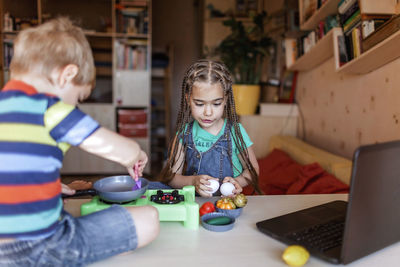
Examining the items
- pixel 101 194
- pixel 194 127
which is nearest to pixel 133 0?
pixel 194 127

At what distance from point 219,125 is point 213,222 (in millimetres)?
678

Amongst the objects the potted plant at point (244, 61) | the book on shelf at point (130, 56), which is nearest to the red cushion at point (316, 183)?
the potted plant at point (244, 61)

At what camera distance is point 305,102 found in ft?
10.0

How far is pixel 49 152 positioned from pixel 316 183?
1547 mm

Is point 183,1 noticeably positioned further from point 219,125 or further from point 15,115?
point 15,115

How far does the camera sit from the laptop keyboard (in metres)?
0.80

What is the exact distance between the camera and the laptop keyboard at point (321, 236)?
80cm

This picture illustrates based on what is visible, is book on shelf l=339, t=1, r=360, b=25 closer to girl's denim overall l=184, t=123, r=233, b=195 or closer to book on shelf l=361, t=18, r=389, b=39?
book on shelf l=361, t=18, r=389, b=39

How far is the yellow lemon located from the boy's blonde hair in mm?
582

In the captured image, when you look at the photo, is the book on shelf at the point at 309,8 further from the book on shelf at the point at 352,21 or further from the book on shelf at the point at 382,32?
the book on shelf at the point at 382,32

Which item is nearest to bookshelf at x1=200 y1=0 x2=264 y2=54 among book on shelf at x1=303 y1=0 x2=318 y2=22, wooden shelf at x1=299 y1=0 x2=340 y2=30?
book on shelf at x1=303 y1=0 x2=318 y2=22

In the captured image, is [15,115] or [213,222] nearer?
[15,115]

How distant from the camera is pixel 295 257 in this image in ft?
2.38

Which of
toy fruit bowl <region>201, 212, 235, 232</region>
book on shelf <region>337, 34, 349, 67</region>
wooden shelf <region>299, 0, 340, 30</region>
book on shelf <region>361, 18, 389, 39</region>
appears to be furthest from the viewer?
wooden shelf <region>299, 0, 340, 30</region>
